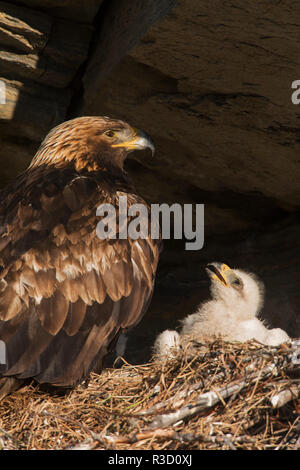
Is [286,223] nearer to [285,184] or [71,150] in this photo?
[285,184]

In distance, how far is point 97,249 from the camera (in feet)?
15.9

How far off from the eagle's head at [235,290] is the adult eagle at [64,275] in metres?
0.94

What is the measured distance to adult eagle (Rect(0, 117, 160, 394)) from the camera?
4449mm

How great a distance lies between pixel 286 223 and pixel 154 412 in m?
3.86

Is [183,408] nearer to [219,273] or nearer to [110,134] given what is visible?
[219,273]

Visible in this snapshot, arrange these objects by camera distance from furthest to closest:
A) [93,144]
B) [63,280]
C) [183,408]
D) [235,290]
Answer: [235,290] → [93,144] → [63,280] → [183,408]

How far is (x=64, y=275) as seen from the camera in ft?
15.3

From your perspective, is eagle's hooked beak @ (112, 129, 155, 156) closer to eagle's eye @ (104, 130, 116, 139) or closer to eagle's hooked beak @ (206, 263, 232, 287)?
eagle's eye @ (104, 130, 116, 139)

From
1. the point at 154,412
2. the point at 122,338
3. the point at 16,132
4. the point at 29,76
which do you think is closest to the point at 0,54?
the point at 29,76

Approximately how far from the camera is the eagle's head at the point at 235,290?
5.94 metres

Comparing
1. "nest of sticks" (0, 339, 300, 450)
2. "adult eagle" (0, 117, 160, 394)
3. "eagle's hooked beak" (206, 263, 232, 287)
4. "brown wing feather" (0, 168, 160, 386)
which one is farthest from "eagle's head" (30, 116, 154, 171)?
"nest of sticks" (0, 339, 300, 450)

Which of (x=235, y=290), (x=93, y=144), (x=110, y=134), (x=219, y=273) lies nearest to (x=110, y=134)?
(x=110, y=134)

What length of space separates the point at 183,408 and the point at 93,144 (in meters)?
2.52

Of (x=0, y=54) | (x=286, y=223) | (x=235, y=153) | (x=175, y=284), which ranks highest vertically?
(x=0, y=54)
